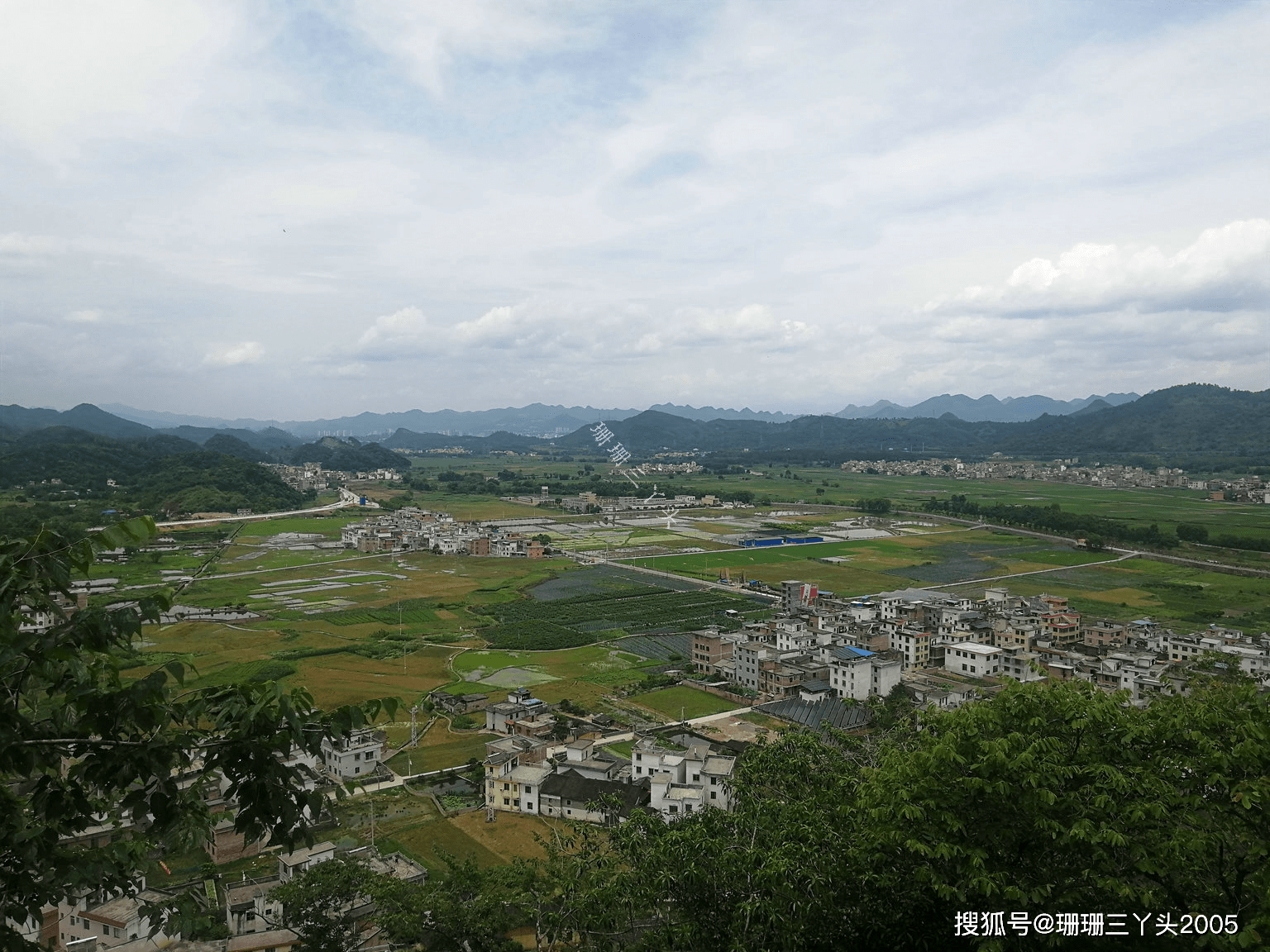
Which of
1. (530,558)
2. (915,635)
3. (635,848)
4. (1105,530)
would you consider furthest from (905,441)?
(635,848)

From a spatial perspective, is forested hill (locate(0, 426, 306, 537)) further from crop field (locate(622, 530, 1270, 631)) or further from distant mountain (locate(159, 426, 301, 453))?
distant mountain (locate(159, 426, 301, 453))

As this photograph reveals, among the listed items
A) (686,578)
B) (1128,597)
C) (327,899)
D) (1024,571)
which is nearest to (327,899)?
(327,899)

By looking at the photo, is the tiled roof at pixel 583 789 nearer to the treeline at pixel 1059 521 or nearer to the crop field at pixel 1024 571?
the crop field at pixel 1024 571

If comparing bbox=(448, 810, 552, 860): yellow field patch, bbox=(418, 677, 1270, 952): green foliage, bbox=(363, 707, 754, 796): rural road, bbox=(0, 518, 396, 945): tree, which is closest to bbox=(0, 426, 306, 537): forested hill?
bbox=(363, 707, 754, 796): rural road

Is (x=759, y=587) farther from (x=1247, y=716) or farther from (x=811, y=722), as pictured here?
(x=1247, y=716)

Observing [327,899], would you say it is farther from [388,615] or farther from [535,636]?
[388,615]

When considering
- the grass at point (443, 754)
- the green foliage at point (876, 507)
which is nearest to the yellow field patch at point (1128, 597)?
the grass at point (443, 754)
